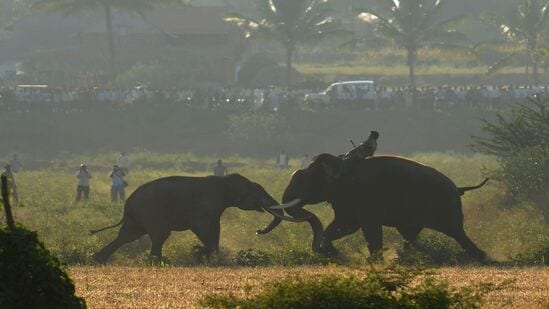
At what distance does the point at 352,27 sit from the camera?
282 ft

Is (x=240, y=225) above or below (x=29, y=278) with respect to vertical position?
below

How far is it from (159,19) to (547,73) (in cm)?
2241

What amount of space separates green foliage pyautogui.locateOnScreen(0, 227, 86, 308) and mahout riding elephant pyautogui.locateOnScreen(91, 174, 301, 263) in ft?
35.2

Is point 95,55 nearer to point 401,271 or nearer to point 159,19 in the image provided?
point 159,19

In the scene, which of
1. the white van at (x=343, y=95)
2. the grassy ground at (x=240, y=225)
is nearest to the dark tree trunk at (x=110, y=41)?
the white van at (x=343, y=95)

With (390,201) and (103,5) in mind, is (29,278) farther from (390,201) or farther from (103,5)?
(103,5)

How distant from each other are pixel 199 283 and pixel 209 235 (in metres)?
4.76

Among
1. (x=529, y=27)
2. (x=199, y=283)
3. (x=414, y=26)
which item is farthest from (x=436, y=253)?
(x=529, y=27)

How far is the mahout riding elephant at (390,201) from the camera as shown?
20.9m

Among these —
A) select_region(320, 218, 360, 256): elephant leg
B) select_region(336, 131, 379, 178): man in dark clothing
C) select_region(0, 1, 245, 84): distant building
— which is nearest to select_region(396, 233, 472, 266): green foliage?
select_region(320, 218, 360, 256): elephant leg

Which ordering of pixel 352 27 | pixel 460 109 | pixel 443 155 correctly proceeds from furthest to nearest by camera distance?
pixel 352 27, pixel 460 109, pixel 443 155

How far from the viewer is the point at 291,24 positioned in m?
62.0

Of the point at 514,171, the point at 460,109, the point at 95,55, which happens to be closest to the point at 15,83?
the point at 95,55

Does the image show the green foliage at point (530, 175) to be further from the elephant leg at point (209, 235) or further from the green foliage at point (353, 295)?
the green foliage at point (353, 295)
